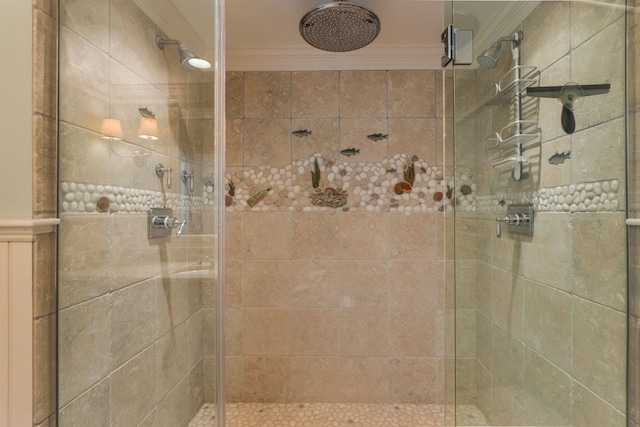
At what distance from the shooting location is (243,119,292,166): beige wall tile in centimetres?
191

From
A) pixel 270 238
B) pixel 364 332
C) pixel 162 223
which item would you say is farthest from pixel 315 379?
pixel 162 223

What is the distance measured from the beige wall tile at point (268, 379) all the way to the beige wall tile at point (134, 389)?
76 cm

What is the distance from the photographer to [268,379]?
1.91 m

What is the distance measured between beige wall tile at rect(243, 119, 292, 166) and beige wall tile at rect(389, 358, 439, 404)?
143cm

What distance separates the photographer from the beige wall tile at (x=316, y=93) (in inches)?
74.9

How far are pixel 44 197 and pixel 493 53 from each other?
1.56m

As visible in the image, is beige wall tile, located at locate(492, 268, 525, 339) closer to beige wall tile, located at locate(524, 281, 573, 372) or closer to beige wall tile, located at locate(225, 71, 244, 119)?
beige wall tile, located at locate(524, 281, 573, 372)

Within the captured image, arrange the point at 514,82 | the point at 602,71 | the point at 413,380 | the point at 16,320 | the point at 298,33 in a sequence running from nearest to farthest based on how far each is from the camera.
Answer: the point at 16,320 → the point at 602,71 → the point at 514,82 → the point at 298,33 → the point at 413,380

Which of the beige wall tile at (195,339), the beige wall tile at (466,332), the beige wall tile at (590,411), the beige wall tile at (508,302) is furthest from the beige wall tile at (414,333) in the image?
the beige wall tile at (195,339)

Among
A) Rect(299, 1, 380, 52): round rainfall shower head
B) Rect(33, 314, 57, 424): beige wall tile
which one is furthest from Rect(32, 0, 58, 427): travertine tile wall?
Rect(299, 1, 380, 52): round rainfall shower head

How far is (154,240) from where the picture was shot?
1.25m

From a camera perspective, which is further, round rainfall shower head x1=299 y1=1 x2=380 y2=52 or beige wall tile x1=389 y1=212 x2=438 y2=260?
beige wall tile x1=389 y1=212 x2=438 y2=260

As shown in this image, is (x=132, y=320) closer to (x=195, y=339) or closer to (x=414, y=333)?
(x=195, y=339)

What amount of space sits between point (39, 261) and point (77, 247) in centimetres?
13
